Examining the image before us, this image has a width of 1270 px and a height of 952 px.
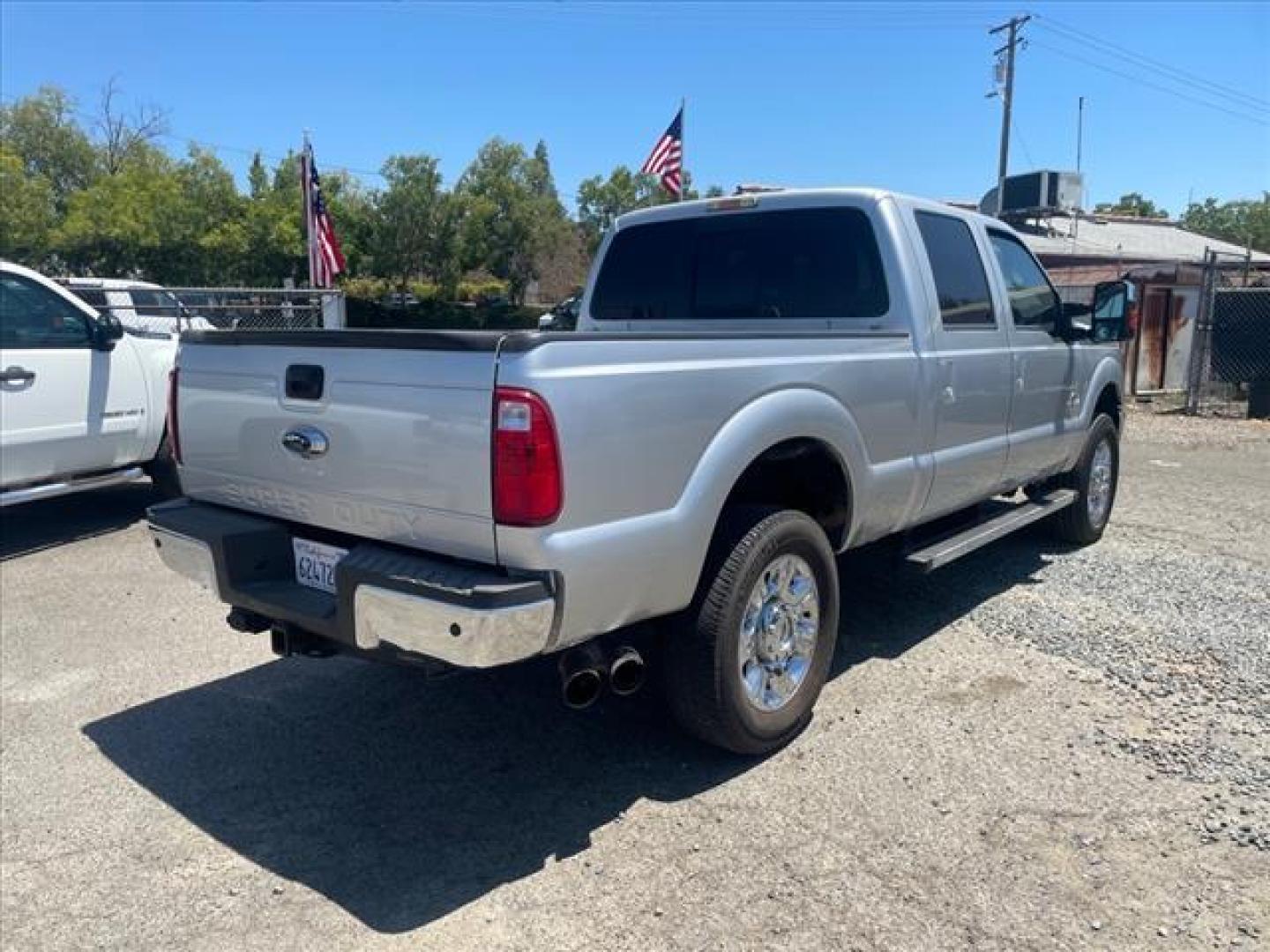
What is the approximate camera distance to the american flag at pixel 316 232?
16109mm

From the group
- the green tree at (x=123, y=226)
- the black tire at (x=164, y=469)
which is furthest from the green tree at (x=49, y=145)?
the black tire at (x=164, y=469)

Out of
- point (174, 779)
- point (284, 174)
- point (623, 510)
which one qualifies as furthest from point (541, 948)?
point (284, 174)

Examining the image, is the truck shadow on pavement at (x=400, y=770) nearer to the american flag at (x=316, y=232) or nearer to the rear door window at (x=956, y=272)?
the rear door window at (x=956, y=272)

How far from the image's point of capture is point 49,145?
1692 inches

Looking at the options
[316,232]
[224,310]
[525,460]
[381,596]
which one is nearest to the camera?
[525,460]

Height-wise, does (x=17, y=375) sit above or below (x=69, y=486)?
above

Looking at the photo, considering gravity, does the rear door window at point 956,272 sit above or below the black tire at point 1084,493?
above

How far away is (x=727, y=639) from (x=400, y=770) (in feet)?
4.46

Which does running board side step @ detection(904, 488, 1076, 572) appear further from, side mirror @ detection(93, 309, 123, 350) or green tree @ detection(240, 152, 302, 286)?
green tree @ detection(240, 152, 302, 286)

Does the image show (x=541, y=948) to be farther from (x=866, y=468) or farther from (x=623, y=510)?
(x=866, y=468)

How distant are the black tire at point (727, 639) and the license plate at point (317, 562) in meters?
1.16

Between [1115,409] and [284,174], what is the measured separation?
42934 mm

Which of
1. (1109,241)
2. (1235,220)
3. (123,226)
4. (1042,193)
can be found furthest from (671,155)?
(1235,220)

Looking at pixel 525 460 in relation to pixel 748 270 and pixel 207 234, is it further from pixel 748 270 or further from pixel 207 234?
pixel 207 234
